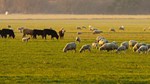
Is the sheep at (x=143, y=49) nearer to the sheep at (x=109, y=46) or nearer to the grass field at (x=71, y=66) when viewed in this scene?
the grass field at (x=71, y=66)

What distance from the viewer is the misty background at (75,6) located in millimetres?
152750

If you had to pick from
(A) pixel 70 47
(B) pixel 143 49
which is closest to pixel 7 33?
(A) pixel 70 47

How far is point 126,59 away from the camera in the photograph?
26.0 meters

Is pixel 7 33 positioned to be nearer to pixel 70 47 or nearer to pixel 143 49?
pixel 70 47

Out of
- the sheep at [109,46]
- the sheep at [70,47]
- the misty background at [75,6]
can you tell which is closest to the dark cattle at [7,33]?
the sheep at [70,47]

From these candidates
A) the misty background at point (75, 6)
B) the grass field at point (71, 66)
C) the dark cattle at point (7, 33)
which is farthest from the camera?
the misty background at point (75, 6)

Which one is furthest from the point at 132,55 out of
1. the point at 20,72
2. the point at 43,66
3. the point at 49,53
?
the point at 20,72

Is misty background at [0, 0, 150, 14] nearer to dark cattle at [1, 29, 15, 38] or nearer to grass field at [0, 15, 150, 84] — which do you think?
dark cattle at [1, 29, 15, 38]

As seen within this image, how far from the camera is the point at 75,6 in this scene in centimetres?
16000

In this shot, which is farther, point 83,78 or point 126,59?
point 126,59

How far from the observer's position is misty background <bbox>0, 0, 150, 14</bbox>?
6014 inches

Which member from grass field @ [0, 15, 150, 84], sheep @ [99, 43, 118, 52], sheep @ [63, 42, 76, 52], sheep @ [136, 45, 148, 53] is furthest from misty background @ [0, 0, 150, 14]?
grass field @ [0, 15, 150, 84]

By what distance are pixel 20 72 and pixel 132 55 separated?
8942 mm

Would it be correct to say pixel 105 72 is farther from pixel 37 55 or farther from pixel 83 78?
pixel 37 55
